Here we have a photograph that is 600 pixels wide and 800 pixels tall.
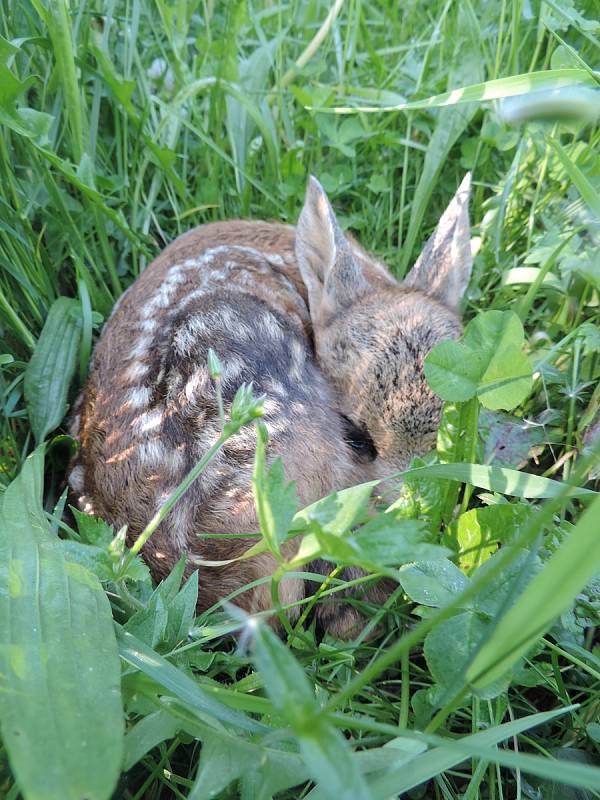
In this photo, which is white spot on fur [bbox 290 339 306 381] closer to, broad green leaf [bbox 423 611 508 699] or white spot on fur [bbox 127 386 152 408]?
white spot on fur [bbox 127 386 152 408]

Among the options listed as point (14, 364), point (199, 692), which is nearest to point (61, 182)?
point (14, 364)

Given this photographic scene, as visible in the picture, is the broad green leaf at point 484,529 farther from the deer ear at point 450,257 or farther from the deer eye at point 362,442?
the deer ear at point 450,257

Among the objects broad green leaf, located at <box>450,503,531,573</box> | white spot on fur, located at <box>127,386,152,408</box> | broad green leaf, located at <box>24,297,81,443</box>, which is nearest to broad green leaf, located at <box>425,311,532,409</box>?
broad green leaf, located at <box>450,503,531,573</box>

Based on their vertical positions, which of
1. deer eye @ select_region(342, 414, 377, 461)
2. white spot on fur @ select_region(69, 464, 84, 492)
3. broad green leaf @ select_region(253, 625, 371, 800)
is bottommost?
deer eye @ select_region(342, 414, 377, 461)

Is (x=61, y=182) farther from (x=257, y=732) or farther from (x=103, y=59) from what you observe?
(x=257, y=732)

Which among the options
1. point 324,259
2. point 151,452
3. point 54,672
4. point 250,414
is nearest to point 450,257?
point 324,259

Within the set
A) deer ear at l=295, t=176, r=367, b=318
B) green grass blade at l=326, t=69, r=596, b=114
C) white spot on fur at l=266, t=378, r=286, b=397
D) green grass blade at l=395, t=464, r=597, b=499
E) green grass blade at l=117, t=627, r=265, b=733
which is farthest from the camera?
deer ear at l=295, t=176, r=367, b=318

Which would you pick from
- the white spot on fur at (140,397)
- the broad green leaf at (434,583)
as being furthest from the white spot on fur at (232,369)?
the broad green leaf at (434,583)
